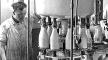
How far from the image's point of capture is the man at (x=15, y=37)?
1.87 metres

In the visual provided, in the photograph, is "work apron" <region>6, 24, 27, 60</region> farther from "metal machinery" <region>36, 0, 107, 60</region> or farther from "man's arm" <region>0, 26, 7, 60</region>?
"metal machinery" <region>36, 0, 107, 60</region>

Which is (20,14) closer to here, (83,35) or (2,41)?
(2,41)

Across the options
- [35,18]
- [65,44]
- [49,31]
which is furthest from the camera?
[35,18]

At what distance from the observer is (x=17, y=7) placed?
189 centimetres

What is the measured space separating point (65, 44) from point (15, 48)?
0.77 metres

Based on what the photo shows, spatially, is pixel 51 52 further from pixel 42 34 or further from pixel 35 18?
pixel 35 18

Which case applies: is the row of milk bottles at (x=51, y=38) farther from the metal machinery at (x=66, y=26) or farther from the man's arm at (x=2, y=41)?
the man's arm at (x=2, y=41)

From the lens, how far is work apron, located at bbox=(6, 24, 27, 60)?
1.88 metres

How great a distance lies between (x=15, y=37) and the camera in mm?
1886

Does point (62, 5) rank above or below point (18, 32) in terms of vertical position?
above

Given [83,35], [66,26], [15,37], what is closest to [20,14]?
[15,37]

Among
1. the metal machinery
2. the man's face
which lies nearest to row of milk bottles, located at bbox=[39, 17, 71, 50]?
the metal machinery

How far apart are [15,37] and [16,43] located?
0.06 metres

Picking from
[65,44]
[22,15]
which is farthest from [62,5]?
[22,15]
